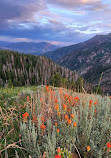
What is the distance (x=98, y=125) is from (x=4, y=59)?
10444cm

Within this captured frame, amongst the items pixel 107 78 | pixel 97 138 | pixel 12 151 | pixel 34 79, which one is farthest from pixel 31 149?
pixel 107 78

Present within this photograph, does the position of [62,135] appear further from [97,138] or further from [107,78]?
[107,78]

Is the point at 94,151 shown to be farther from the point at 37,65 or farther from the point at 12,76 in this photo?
the point at 37,65

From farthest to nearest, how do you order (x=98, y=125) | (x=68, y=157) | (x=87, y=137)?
(x=98, y=125) < (x=87, y=137) < (x=68, y=157)

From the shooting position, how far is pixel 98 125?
285cm

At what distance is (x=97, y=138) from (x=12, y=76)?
263 feet

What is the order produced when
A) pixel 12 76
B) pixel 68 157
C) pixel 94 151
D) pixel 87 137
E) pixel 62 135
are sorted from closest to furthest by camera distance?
1. pixel 68 157
2. pixel 94 151
3. pixel 87 137
4. pixel 62 135
5. pixel 12 76

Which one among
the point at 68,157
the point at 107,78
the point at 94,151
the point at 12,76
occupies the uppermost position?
the point at 68,157

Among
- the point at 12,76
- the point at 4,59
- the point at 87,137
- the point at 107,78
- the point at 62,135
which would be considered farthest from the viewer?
the point at 107,78

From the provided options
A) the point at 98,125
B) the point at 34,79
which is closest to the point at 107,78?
the point at 34,79

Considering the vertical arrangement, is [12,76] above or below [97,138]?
below

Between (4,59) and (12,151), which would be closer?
(12,151)

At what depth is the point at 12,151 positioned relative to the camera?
2412mm

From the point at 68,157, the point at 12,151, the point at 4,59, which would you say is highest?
the point at 4,59
